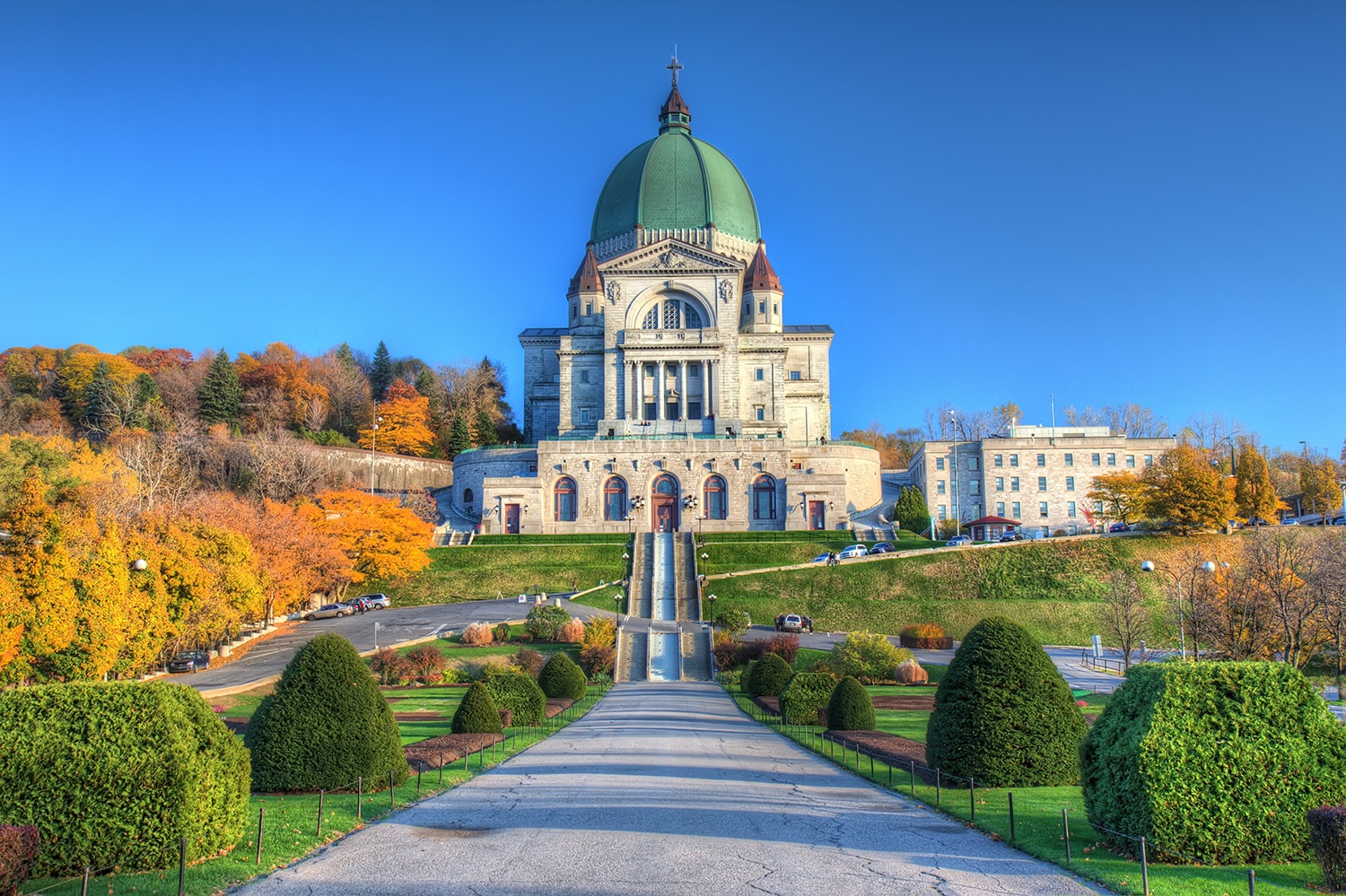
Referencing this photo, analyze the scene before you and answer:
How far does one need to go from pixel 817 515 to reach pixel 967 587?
16.4m

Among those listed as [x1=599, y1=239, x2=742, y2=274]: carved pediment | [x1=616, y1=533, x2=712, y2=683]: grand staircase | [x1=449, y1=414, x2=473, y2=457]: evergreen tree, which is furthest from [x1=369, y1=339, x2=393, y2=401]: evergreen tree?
[x1=616, y1=533, x2=712, y2=683]: grand staircase

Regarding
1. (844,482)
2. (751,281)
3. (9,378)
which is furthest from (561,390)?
(9,378)

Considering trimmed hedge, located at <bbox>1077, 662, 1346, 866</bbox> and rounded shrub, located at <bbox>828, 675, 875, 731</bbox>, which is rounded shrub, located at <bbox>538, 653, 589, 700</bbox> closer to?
rounded shrub, located at <bbox>828, 675, 875, 731</bbox>

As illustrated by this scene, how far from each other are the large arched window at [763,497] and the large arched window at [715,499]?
204cm

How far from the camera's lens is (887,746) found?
70.8 feet

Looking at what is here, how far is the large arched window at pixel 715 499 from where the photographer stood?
245 feet

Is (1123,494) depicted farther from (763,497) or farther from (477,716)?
(477,716)

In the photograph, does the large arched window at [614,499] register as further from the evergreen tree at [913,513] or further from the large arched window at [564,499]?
the evergreen tree at [913,513]

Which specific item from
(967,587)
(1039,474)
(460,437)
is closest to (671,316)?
(460,437)

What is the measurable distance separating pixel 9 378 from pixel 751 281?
72.1 metres

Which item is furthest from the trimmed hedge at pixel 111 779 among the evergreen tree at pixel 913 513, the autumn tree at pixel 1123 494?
the evergreen tree at pixel 913 513

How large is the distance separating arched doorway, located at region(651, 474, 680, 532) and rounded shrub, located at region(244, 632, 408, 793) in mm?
57425

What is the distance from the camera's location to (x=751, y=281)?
92.5 meters

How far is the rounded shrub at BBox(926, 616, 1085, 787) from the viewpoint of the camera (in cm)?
1694
